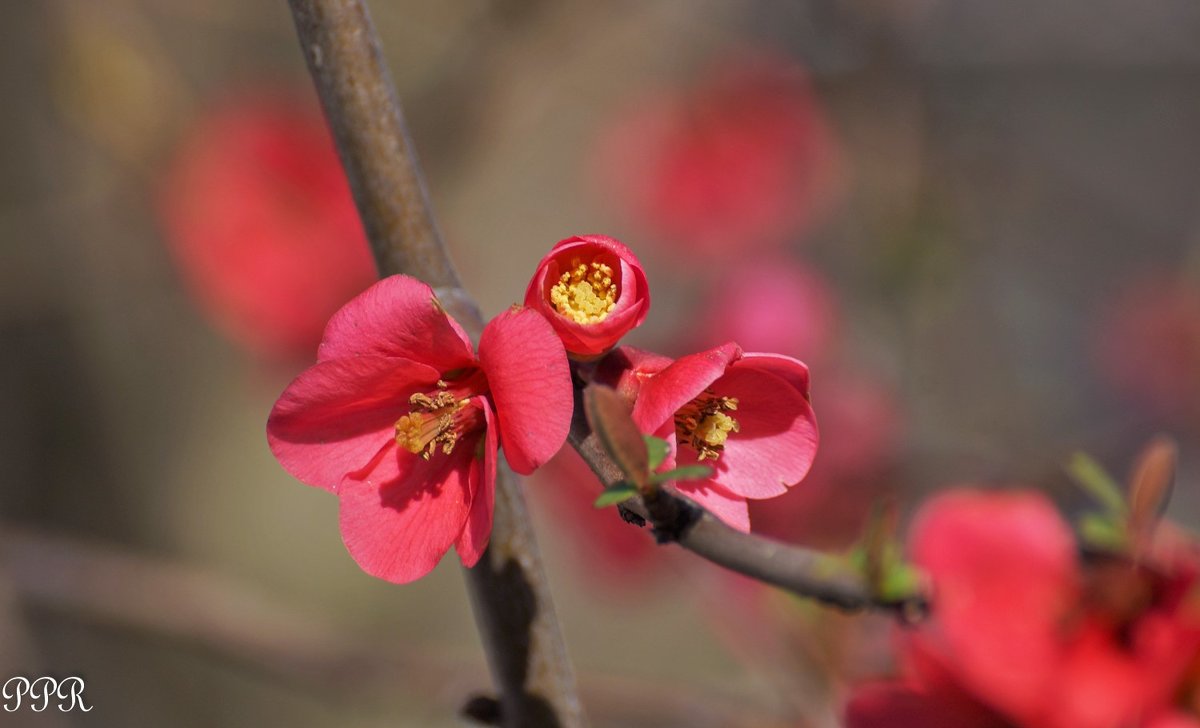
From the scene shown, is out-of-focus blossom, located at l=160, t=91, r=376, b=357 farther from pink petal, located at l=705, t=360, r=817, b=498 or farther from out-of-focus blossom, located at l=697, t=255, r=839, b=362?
pink petal, located at l=705, t=360, r=817, b=498

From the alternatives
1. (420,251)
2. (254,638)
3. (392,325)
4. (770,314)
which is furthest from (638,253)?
(392,325)

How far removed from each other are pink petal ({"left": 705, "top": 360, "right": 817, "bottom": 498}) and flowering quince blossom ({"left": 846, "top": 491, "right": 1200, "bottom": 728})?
20 centimetres

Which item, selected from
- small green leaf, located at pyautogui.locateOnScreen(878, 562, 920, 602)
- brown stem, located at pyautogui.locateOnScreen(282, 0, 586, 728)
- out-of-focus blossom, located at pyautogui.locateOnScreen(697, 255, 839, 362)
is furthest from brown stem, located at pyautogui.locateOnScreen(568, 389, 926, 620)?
out-of-focus blossom, located at pyautogui.locateOnScreen(697, 255, 839, 362)

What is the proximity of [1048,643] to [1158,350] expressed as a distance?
5.69ft

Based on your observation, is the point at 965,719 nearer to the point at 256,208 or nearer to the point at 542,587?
the point at 542,587

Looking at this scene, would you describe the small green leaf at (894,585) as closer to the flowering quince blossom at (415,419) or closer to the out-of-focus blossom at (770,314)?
the flowering quince blossom at (415,419)

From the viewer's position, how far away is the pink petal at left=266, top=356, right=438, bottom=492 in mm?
439

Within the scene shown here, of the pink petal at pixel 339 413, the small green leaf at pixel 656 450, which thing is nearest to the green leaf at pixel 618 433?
the small green leaf at pixel 656 450

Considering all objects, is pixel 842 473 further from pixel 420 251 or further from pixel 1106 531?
pixel 420 251

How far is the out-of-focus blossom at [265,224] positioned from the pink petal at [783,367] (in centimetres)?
130

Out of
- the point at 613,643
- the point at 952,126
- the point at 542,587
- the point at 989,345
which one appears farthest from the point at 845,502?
the point at 613,643

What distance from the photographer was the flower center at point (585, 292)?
0.45 meters

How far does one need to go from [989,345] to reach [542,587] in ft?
5.47

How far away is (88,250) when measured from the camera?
241 centimetres
